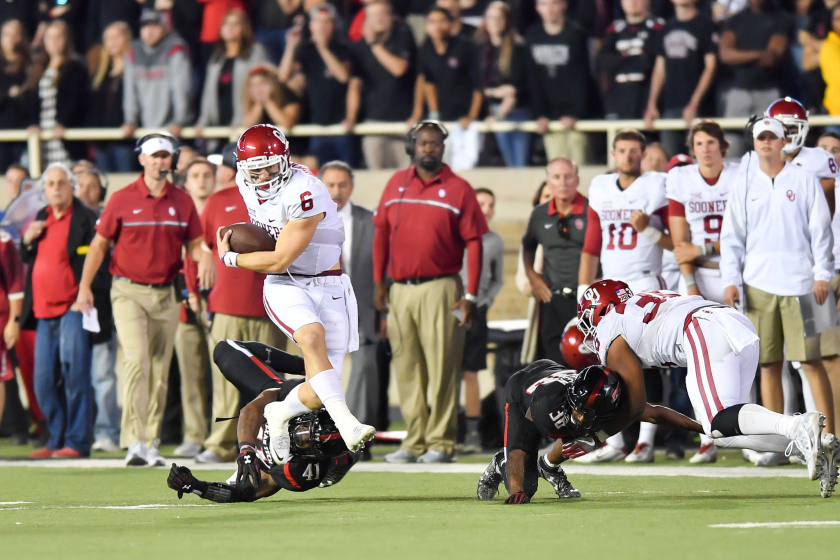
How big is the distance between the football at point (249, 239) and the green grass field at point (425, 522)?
1354mm

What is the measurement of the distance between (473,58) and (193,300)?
4.62 m

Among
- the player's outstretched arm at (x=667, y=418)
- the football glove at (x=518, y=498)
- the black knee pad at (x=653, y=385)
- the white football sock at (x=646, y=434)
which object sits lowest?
the white football sock at (x=646, y=434)

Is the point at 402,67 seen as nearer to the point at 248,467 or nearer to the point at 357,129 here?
the point at 357,129

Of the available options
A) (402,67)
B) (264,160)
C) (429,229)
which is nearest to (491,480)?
(264,160)

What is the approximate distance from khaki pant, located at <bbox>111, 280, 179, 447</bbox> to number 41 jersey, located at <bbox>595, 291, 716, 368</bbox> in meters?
4.06

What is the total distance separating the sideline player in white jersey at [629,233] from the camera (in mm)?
10039

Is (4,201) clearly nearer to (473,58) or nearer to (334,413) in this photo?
(473,58)

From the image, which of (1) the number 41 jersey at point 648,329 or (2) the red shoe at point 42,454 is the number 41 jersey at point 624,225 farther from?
(2) the red shoe at point 42,454

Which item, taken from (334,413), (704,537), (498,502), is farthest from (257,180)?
(704,537)

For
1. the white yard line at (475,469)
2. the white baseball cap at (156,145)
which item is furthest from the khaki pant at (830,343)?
the white baseball cap at (156,145)

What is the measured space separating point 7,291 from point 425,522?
6.03 metres

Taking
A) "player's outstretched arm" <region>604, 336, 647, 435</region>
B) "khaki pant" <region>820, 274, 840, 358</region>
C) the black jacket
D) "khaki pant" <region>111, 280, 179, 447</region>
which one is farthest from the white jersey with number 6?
the black jacket

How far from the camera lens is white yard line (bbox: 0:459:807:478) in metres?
8.77

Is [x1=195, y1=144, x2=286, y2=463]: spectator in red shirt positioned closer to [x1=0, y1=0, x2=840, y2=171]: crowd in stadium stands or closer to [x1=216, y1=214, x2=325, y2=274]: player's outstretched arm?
[x1=216, y1=214, x2=325, y2=274]: player's outstretched arm
